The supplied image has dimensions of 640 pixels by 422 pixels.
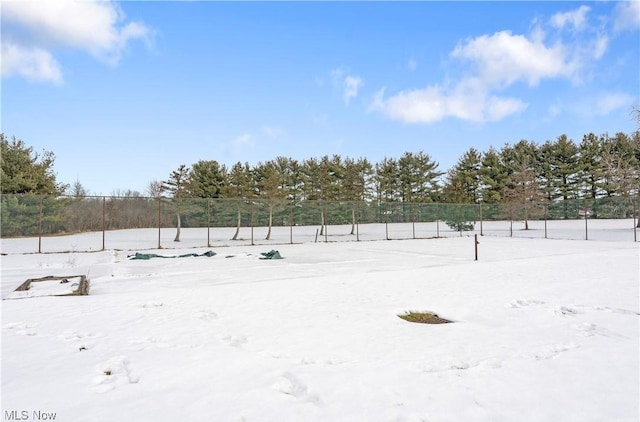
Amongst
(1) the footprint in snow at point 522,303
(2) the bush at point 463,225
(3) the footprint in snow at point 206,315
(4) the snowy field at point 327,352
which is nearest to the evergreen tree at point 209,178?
(2) the bush at point 463,225

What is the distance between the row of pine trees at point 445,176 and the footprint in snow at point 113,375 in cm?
2990

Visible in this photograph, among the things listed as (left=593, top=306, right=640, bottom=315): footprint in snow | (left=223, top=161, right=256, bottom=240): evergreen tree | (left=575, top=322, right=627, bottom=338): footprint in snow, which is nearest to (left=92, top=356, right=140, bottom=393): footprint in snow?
(left=575, top=322, right=627, bottom=338): footprint in snow

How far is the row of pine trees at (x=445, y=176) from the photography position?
118ft

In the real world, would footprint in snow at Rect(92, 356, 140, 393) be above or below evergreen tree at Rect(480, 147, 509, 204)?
below

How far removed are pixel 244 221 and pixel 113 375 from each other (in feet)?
66.0

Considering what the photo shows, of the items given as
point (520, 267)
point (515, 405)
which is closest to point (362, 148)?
point (520, 267)

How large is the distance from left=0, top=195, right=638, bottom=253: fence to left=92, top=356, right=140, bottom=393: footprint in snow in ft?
45.4

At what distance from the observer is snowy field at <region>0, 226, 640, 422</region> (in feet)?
8.25

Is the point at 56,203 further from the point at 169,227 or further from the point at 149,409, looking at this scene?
the point at 149,409

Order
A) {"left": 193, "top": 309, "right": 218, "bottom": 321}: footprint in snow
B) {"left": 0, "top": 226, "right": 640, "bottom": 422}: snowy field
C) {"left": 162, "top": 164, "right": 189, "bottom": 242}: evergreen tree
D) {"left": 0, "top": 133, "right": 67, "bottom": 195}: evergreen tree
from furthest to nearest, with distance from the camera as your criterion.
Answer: {"left": 162, "top": 164, "right": 189, "bottom": 242}: evergreen tree
{"left": 0, "top": 133, "right": 67, "bottom": 195}: evergreen tree
{"left": 193, "top": 309, "right": 218, "bottom": 321}: footprint in snow
{"left": 0, "top": 226, "right": 640, "bottom": 422}: snowy field

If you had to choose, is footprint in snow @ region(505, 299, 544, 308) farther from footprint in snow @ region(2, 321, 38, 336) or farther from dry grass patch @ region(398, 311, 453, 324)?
footprint in snow @ region(2, 321, 38, 336)

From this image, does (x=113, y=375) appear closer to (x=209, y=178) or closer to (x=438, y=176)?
(x=209, y=178)

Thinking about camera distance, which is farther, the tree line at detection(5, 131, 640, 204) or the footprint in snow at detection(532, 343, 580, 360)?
the tree line at detection(5, 131, 640, 204)

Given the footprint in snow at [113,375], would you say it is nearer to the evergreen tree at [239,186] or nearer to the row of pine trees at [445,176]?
the row of pine trees at [445,176]
